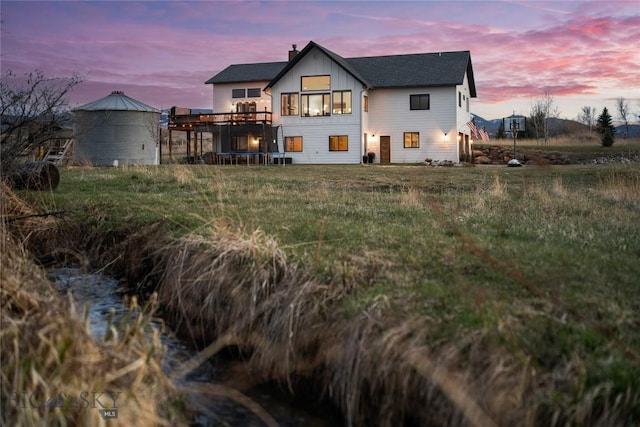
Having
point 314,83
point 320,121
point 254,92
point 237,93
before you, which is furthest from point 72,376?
point 237,93

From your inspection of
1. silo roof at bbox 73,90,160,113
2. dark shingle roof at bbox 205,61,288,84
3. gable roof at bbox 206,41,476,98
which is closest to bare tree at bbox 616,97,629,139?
gable roof at bbox 206,41,476,98

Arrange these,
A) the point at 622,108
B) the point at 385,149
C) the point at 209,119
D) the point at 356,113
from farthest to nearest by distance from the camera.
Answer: the point at 622,108
the point at 209,119
the point at 385,149
the point at 356,113

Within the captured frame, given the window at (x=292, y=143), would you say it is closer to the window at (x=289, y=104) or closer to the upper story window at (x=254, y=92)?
the window at (x=289, y=104)

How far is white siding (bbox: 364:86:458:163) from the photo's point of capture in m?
37.9

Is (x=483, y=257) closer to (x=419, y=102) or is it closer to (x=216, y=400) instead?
(x=216, y=400)

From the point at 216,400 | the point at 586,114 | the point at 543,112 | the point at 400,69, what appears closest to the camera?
the point at 216,400

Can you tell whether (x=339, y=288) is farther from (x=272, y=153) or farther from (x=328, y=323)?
(x=272, y=153)

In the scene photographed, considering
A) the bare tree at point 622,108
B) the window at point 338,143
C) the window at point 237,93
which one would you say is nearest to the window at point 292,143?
the window at point 338,143

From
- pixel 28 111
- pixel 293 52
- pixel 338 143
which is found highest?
pixel 293 52

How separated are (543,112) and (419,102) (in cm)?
2604

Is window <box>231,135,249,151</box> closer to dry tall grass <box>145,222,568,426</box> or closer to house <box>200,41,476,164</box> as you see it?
house <box>200,41,476,164</box>

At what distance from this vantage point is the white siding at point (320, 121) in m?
37.7

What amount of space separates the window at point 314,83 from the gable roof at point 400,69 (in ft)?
4.32

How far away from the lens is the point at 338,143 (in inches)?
1512
